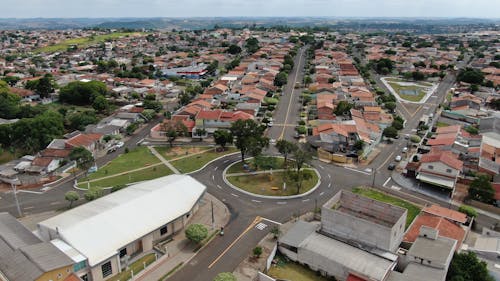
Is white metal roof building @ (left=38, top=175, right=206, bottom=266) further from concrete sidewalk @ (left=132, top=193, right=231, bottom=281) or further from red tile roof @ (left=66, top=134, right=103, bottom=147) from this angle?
red tile roof @ (left=66, top=134, right=103, bottom=147)

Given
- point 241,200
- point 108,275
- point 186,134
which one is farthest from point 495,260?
point 186,134

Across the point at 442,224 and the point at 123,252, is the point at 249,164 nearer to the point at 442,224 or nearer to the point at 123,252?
the point at 123,252

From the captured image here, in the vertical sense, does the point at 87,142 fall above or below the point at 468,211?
below

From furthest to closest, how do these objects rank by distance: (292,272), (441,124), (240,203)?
(441,124)
(240,203)
(292,272)

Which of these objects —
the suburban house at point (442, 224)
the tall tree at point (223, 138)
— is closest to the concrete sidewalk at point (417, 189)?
the suburban house at point (442, 224)

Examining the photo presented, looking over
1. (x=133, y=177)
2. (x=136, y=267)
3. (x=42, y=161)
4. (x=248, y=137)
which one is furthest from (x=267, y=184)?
(x=42, y=161)

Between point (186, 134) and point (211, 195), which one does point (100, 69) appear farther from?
point (211, 195)
